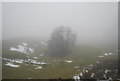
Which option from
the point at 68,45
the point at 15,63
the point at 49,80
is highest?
the point at 68,45

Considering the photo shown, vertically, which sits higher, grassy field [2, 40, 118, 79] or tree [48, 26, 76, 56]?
tree [48, 26, 76, 56]

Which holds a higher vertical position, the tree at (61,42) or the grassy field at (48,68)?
the tree at (61,42)

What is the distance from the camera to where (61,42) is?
94.3 m

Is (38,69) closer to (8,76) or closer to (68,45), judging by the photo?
(8,76)

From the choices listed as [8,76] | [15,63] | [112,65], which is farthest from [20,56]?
[112,65]

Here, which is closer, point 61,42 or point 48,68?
point 48,68

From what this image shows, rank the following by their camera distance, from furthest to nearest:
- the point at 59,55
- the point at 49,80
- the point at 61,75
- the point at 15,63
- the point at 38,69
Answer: the point at 59,55
the point at 15,63
the point at 38,69
the point at 61,75
the point at 49,80

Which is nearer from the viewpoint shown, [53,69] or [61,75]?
[61,75]

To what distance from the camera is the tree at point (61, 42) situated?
91.9 meters

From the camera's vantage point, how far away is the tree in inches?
3617

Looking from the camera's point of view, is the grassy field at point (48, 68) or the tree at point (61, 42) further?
the tree at point (61, 42)

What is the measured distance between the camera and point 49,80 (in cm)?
5331

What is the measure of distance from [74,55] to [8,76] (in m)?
43.7

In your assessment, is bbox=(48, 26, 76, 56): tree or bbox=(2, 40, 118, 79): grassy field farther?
bbox=(48, 26, 76, 56): tree
